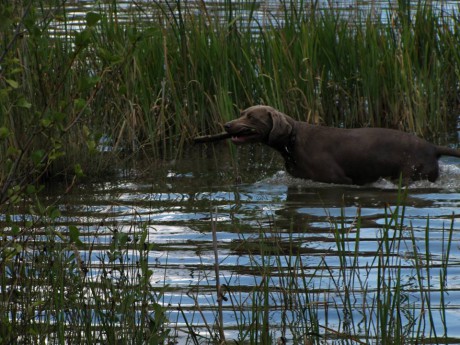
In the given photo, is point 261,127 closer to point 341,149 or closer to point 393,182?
point 341,149

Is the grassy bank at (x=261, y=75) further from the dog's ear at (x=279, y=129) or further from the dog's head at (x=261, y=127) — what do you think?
the dog's ear at (x=279, y=129)

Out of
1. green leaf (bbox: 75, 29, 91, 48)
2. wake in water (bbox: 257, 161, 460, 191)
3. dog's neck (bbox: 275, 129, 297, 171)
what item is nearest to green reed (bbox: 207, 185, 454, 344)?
green leaf (bbox: 75, 29, 91, 48)

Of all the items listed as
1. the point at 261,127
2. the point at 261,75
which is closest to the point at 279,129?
the point at 261,127

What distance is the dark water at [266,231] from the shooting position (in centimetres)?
493

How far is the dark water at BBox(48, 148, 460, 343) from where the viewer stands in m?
4.93

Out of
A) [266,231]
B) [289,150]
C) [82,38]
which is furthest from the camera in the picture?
[289,150]

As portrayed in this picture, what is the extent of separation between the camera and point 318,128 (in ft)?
30.3

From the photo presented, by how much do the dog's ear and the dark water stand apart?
360mm

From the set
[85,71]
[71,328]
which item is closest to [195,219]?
[85,71]

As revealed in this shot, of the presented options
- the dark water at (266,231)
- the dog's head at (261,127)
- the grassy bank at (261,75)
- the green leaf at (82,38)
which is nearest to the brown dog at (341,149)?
the dog's head at (261,127)

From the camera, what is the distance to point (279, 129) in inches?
354

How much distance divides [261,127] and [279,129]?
6.6 inches

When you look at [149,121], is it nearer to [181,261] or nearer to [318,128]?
[318,128]

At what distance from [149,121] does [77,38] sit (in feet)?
18.7
